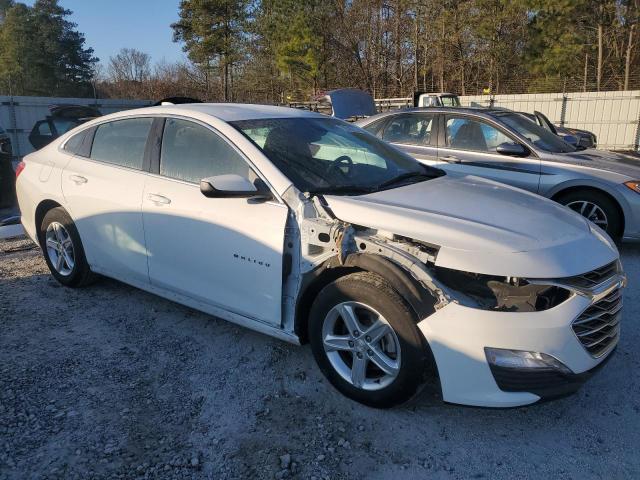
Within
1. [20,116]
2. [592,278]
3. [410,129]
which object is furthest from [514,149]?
[20,116]

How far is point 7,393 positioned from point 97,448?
882 mm

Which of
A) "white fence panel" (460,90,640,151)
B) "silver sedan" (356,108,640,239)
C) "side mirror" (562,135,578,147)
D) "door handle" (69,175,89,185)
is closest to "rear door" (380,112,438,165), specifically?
"silver sedan" (356,108,640,239)

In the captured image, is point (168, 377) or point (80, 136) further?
point (80, 136)

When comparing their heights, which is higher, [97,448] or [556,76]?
[556,76]

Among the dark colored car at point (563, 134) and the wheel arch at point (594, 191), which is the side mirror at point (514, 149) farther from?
the dark colored car at point (563, 134)

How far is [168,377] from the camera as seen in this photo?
10.8ft

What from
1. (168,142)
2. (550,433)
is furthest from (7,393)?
(550,433)

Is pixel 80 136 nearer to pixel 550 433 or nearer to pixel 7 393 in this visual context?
pixel 7 393

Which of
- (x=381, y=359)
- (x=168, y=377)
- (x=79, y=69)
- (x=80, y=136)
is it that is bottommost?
(x=168, y=377)

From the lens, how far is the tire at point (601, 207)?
231 inches

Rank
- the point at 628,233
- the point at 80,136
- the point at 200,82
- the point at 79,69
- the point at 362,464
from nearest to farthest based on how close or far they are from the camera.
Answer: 1. the point at 362,464
2. the point at 80,136
3. the point at 628,233
4. the point at 200,82
5. the point at 79,69

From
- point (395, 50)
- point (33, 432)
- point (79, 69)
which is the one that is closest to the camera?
point (33, 432)

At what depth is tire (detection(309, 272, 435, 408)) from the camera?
2639 millimetres

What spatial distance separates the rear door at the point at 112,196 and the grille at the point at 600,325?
2.93m
